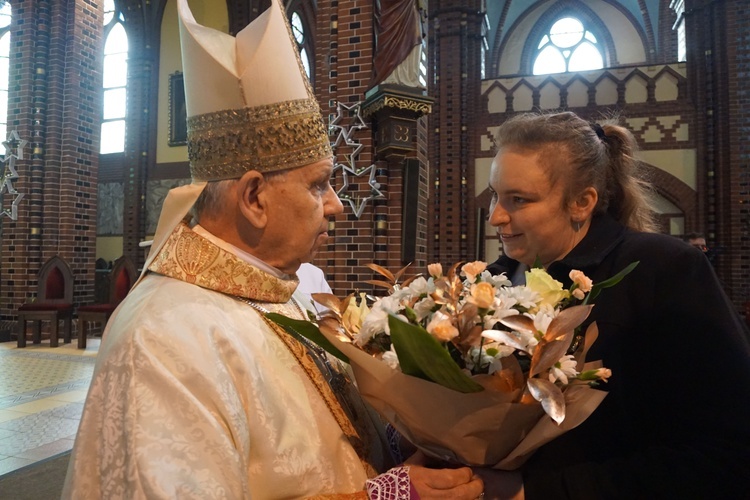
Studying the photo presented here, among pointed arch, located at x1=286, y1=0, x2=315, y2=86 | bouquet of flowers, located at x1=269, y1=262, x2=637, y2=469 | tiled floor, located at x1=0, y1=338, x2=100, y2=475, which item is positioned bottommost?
tiled floor, located at x1=0, y1=338, x2=100, y2=475

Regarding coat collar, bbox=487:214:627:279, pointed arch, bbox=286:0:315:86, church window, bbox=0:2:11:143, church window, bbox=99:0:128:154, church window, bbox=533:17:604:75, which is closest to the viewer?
coat collar, bbox=487:214:627:279

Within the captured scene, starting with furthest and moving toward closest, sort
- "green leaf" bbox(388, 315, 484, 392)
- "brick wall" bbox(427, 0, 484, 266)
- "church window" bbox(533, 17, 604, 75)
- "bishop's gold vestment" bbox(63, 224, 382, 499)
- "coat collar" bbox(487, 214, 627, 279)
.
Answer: "church window" bbox(533, 17, 604, 75)
"brick wall" bbox(427, 0, 484, 266)
"coat collar" bbox(487, 214, 627, 279)
"bishop's gold vestment" bbox(63, 224, 382, 499)
"green leaf" bbox(388, 315, 484, 392)

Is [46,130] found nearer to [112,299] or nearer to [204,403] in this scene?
[112,299]

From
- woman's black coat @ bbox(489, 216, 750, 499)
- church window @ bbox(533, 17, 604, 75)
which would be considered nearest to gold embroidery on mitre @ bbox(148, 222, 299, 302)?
woman's black coat @ bbox(489, 216, 750, 499)

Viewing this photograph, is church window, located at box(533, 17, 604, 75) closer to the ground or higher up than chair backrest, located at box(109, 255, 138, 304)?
higher up

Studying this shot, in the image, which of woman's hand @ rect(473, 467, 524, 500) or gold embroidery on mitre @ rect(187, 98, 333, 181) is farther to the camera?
gold embroidery on mitre @ rect(187, 98, 333, 181)

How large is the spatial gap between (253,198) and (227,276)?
7.8 inches

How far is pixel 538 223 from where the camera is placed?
1489 millimetres

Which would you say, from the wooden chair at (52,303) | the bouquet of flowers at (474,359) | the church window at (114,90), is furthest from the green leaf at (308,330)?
the church window at (114,90)

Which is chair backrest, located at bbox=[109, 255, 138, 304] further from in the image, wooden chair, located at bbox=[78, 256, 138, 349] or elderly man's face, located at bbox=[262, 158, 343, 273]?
elderly man's face, located at bbox=[262, 158, 343, 273]

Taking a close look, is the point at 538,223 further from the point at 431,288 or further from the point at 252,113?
the point at 252,113

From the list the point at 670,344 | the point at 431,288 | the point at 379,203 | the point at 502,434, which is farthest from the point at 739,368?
the point at 379,203

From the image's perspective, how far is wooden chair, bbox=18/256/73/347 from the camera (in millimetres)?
7535

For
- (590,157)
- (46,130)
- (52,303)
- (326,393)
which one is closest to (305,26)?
(46,130)
